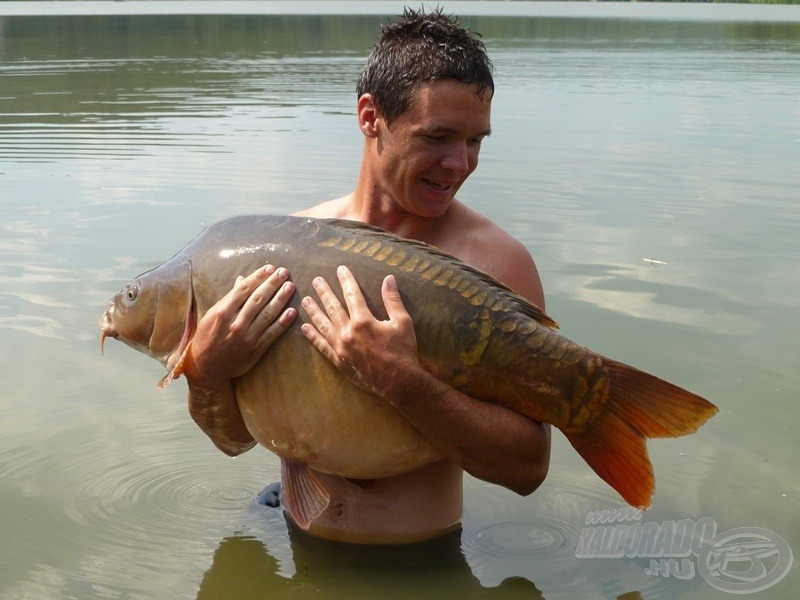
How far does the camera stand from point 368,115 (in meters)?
3.34

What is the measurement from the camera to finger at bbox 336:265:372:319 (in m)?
2.79

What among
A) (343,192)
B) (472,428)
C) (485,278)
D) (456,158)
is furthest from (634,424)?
(343,192)

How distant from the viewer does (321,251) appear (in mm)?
2900

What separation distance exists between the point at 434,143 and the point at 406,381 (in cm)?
79

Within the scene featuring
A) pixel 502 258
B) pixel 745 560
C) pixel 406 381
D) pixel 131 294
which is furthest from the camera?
pixel 745 560

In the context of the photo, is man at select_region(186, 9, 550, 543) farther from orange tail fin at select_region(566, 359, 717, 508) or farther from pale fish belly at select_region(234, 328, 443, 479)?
orange tail fin at select_region(566, 359, 717, 508)

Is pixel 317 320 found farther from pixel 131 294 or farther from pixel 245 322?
pixel 131 294

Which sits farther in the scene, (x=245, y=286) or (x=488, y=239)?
(x=488, y=239)

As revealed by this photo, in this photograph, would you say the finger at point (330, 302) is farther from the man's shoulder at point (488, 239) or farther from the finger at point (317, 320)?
the man's shoulder at point (488, 239)

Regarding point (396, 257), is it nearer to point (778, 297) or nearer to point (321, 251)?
point (321, 251)

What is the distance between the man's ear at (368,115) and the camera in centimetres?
332

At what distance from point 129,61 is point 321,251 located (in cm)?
2090

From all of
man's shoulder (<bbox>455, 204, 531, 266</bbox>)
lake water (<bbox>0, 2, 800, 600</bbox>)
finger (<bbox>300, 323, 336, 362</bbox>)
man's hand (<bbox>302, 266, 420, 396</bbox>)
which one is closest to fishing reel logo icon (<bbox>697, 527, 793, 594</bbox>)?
lake water (<bbox>0, 2, 800, 600</bbox>)

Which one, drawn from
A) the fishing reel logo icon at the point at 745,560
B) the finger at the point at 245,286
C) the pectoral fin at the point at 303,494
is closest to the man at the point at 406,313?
the finger at the point at 245,286
